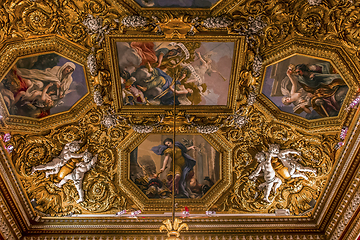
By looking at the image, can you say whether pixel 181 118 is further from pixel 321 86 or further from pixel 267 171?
pixel 321 86

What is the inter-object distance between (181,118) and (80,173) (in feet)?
10.5

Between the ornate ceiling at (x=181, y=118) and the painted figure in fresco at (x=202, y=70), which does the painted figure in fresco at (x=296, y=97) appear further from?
the painted figure in fresco at (x=202, y=70)

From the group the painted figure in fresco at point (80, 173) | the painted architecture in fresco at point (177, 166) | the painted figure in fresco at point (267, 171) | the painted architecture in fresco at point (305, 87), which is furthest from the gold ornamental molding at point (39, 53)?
the painted figure in fresco at point (267, 171)

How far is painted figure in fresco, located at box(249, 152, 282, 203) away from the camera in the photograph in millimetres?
8930

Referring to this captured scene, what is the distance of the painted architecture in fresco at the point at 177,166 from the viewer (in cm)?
934

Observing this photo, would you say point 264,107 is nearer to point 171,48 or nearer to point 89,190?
point 171,48

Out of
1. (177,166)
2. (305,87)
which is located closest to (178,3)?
(305,87)

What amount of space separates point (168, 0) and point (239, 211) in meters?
5.97

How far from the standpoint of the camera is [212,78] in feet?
28.0

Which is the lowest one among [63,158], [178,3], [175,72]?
[63,158]

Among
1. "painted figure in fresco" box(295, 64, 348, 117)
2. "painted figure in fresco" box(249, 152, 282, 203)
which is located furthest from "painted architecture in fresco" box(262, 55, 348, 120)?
"painted figure in fresco" box(249, 152, 282, 203)

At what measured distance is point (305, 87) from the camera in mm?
8102

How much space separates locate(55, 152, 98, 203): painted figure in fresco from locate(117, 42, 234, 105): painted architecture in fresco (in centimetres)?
194

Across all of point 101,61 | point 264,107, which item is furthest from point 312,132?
point 101,61
